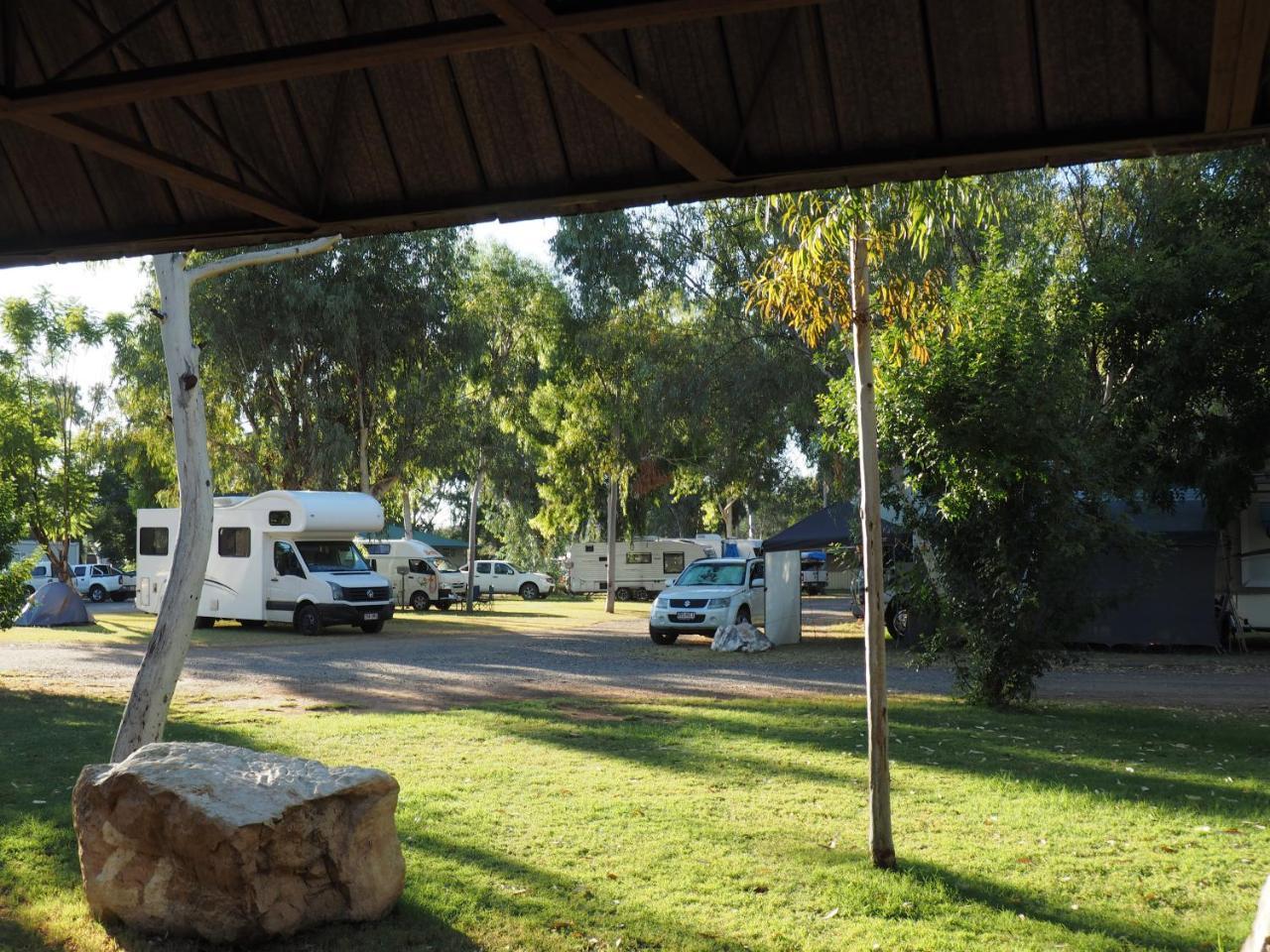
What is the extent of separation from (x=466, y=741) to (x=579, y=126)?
6858mm

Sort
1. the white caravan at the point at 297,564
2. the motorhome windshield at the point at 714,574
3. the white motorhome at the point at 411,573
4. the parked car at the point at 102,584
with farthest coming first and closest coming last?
1. the parked car at the point at 102,584
2. the white motorhome at the point at 411,573
3. the white caravan at the point at 297,564
4. the motorhome windshield at the point at 714,574

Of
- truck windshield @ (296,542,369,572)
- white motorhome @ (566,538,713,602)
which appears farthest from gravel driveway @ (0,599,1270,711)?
white motorhome @ (566,538,713,602)

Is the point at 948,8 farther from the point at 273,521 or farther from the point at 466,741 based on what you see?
the point at 273,521

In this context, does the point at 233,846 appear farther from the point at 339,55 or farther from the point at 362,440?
the point at 362,440

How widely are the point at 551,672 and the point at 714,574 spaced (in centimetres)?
714

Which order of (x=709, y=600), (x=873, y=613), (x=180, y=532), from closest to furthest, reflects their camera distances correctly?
(x=873, y=613)
(x=180, y=532)
(x=709, y=600)

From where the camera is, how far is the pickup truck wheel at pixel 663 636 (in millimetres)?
22594

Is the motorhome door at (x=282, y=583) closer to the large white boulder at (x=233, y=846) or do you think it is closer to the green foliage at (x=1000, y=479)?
the green foliage at (x=1000, y=479)

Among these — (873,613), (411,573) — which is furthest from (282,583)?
(873,613)

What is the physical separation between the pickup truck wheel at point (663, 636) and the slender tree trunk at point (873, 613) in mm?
16117

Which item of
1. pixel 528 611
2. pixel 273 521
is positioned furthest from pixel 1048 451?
pixel 528 611

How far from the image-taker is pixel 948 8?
174 inches

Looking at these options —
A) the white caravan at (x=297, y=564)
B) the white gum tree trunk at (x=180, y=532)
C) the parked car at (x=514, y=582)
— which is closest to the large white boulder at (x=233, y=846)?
the white gum tree trunk at (x=180, y=532)

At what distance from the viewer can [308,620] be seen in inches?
970
